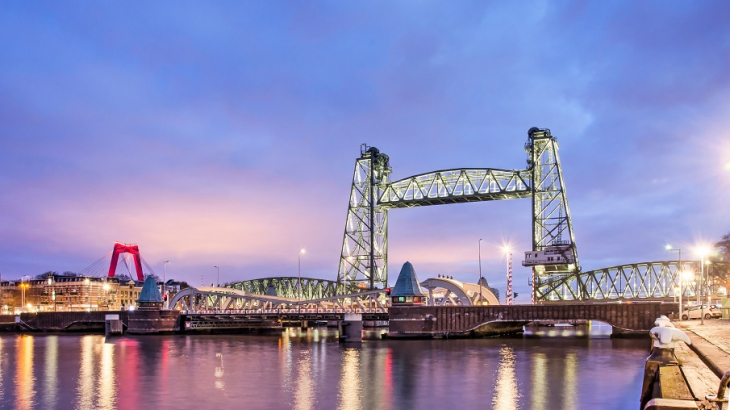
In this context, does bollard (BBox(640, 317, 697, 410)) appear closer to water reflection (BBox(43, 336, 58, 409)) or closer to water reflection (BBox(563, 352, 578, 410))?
water reflection (BBox(563, 352, 578, 410))

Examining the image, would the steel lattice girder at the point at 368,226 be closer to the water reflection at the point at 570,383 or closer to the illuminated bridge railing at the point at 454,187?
the illuminated bridge railing at the point at 454,187

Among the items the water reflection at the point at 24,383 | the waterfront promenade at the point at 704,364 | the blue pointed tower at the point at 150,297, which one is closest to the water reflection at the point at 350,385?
the waterfront promenade at the point at 704,364

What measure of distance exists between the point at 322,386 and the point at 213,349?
42088 millimetres

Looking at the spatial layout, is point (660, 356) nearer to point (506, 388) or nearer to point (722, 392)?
point (722, 392)

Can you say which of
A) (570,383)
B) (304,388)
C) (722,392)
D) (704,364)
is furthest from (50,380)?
(722,392)

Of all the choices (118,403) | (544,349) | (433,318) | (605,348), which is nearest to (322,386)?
(118,403)

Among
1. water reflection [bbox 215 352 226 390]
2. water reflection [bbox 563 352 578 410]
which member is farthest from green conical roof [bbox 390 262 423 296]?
water reflection [bbox 563 352 578 410]

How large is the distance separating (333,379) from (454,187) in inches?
3342

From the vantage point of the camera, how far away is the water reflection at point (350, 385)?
37781 mm

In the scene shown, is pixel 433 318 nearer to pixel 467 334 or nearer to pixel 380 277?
pixel 467 334

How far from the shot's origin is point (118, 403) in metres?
39.2

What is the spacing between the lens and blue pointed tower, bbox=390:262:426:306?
9975 centimetres

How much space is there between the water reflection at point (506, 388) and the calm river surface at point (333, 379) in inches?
2.6

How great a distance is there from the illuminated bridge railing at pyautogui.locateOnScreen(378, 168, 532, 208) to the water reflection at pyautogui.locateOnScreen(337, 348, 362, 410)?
196 feet
